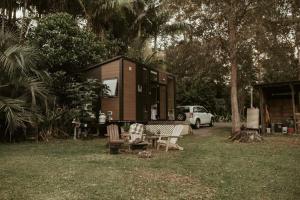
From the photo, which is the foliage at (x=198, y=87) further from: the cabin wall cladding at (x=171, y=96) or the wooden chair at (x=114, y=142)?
the wooden chair at (x=114, y=142)

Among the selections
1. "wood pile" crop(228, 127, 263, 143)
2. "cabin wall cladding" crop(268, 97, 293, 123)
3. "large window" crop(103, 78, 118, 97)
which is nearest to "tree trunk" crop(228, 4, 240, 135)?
"wood pile" crop(228, 127, 263, 143)

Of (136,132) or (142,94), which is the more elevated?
(142,94)

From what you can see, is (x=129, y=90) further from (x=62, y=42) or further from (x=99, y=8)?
(x=99, y=8)

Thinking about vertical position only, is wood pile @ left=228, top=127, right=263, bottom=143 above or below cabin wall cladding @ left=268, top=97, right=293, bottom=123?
below

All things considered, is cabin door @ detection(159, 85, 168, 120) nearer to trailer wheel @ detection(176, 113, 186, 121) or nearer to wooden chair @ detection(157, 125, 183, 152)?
trailer wheel @ detection(176, 113, 186, 121)

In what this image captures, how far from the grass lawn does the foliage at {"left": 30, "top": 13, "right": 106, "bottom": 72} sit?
20.7ft

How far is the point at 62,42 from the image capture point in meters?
15.8

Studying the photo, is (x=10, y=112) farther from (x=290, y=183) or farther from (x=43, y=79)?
(x=290, y=183)

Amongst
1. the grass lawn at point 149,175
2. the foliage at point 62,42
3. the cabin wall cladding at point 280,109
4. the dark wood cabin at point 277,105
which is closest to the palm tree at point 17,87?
the foliage at point 62,42

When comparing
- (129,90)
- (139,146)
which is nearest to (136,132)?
(139,146)

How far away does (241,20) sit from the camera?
16.2m

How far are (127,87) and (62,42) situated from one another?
144 inches

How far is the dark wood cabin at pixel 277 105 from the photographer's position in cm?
1933

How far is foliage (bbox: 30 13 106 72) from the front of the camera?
15.5 metres
